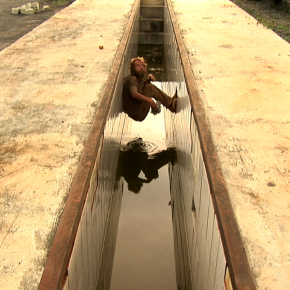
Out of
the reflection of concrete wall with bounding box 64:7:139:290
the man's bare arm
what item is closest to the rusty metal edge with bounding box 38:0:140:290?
the reflection of concrete wall with bounding box 64:7:139:290

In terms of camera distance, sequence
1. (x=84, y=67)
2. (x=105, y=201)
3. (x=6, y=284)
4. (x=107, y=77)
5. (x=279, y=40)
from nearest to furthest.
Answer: (x=6, y=284) < (x=105, y=201) < (x=107, y=77) < (x=84, y=67) < (x=279, y=40)

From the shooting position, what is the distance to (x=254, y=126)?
13.7 ft

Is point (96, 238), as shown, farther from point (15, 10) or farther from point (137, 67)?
point (15, 10)

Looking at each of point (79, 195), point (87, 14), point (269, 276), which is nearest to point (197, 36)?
point (87, 14)

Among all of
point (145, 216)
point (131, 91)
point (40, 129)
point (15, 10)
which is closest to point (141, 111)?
point (131, 91)

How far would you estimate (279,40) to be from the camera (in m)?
7.96

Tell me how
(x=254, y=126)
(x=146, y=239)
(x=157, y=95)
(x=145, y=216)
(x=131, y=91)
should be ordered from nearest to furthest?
(x=254, y=126), (x=146, y=239), (x=145, y=216), (x=131, y=91), (x=157, y=95)

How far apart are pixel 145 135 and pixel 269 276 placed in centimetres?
516

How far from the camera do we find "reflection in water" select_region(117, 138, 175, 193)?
621 centimetres

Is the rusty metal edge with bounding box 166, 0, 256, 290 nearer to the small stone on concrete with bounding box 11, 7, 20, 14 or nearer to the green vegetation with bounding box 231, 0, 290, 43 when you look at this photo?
the green vegetation with bounding box 231, 0, 290, 43

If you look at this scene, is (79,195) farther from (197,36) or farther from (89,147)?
(197,36)

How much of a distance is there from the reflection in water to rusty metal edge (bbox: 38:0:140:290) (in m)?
1.85

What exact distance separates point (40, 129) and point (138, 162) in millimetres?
2560

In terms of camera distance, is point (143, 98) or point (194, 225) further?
point (143, 98)
